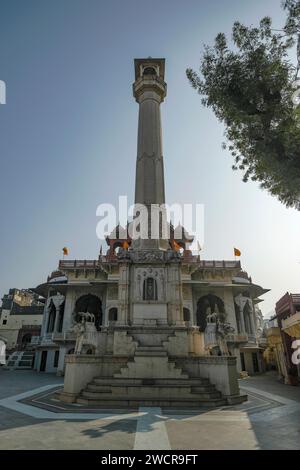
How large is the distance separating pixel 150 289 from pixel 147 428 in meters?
9.07

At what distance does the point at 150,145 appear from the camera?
20.2 meters

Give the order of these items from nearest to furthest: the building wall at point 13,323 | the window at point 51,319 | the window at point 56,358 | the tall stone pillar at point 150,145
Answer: the tall stone pillar at point 150,145
the window at point 56,358
the window at point 51,319
the building wall at point 13,323

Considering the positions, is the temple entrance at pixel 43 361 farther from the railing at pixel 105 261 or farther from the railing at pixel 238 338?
the railing at pixel 238 338

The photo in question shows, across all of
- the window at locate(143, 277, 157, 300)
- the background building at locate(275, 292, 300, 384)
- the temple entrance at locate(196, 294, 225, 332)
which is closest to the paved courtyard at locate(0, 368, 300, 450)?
the window at locate(143, 277, 157, 300)

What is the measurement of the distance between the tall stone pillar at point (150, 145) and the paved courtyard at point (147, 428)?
9.72m

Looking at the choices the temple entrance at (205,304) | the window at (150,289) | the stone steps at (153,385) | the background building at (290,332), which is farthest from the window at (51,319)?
the background building at (290,332)

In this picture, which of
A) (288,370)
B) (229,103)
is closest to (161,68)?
(229,103)

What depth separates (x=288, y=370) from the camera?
21.8 m

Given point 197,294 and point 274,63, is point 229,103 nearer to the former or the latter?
point 274,63

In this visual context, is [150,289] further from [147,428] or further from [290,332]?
[290,332]

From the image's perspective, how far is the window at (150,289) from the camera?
15.9 metres

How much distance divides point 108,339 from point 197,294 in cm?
1861
